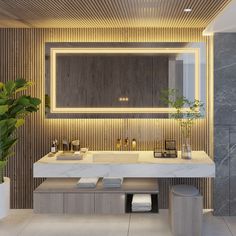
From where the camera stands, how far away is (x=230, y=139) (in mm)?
5195

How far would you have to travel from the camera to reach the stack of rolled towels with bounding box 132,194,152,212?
15.5 feet

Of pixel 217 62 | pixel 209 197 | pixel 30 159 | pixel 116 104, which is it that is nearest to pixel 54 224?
pixel 30 159

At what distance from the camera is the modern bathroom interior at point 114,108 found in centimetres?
488

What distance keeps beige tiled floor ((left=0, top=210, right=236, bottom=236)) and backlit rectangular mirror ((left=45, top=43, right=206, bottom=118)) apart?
1.31 metres

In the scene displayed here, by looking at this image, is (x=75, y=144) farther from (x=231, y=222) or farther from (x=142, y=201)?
(x=231, y=222)

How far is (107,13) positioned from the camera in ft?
15.0

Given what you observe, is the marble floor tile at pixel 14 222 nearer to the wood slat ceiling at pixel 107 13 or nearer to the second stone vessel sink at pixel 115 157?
the second stone vessel sink at pixel 115 157

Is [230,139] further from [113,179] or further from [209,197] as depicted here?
[113,179]

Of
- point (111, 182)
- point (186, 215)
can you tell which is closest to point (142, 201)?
point (111, 182)

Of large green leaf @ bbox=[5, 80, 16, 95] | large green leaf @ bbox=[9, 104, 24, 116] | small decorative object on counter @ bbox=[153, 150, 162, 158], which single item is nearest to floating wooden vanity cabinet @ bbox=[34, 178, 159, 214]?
small decorative object on counter @ bbox=[153, 150, 162, 158]

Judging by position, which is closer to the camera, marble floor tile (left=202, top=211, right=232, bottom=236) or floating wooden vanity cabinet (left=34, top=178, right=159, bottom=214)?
marble floor tile (left=202, top=211, right=232, bottom=236)

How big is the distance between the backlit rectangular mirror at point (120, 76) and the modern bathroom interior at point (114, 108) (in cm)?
1

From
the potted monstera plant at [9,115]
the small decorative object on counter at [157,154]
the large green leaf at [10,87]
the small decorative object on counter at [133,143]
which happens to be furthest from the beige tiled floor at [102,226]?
the large green leaf at [10,87]

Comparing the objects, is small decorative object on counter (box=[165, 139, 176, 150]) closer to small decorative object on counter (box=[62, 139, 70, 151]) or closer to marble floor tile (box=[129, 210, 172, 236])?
marble floor tile (box=[129, 210, 172, 236])
